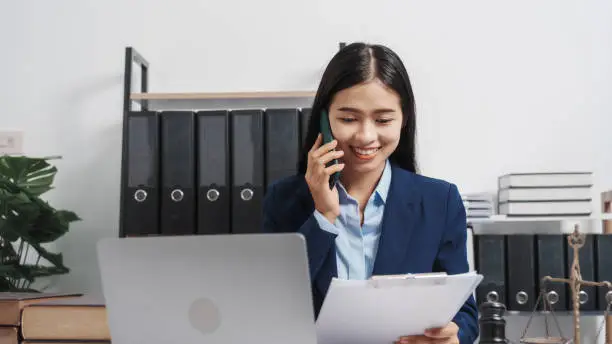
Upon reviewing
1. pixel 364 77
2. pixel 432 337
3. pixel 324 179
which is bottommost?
pixel 432 337

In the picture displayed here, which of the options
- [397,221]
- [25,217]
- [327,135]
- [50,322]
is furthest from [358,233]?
[25,217]

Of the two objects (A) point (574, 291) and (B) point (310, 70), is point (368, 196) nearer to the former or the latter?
(A) point (574, 291)

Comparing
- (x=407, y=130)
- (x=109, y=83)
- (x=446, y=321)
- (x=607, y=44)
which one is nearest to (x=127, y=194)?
(x=109, y=83)

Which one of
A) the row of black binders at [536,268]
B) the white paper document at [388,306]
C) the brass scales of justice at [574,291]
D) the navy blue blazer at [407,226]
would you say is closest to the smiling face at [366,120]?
the navy blue blazer at [407,226]

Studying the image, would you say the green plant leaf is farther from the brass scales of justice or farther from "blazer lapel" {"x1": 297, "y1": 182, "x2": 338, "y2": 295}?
the brass scales of justice

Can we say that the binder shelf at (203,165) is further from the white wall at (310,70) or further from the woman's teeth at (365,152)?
the woman's teeth at (365,152)

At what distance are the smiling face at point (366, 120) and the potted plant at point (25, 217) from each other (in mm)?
1254

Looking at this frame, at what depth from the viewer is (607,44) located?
92.7 inches

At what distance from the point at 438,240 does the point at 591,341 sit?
136 centimetres

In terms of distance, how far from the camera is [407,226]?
3.77ft

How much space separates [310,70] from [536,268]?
985 mm

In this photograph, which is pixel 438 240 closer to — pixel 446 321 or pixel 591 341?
pixel 446 321

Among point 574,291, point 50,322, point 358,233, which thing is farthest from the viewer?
point 574,291

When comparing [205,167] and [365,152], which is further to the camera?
[205,167]
